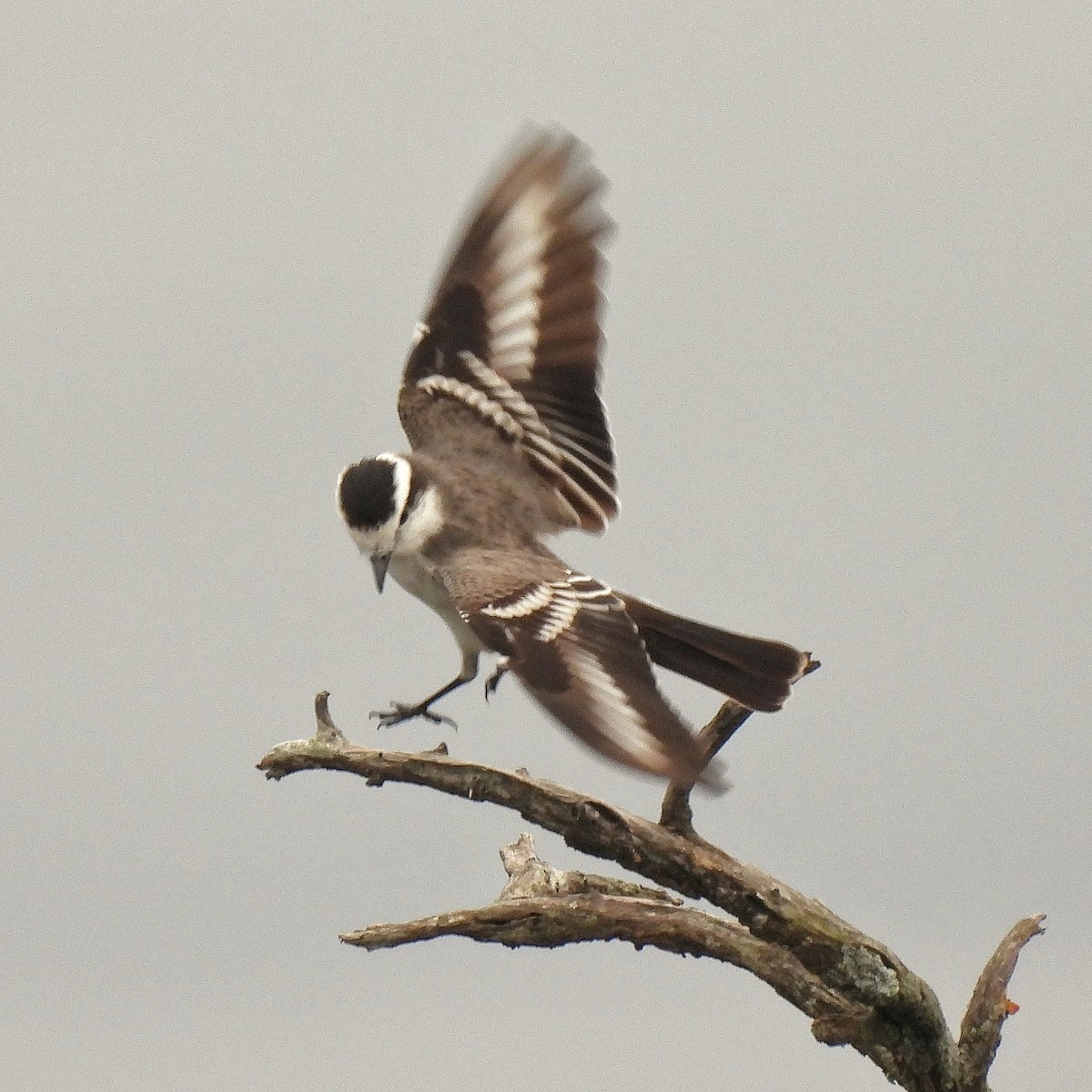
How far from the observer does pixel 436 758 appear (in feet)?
20.2

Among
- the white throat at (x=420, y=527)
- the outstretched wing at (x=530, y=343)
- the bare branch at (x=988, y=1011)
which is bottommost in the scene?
the bare branch at (x=988, y=1011)

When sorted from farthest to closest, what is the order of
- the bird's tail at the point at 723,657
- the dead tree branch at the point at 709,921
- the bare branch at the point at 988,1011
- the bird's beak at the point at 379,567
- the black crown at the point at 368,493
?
1. the bird's beak at the point at 379,567
2. the black crown at the point at 368,493
3. the bird's tail at the point at 723,657
4. the bare branch at the point at 988,1011
5. the dead tree branch at the point at 709,921

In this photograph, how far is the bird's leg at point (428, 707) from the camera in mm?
7871

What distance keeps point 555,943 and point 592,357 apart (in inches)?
121

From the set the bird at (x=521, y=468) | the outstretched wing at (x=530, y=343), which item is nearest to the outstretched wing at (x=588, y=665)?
the bird at (x=521, y=468)

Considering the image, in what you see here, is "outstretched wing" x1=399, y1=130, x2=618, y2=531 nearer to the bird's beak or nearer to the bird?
the bird

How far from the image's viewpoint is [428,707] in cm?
797

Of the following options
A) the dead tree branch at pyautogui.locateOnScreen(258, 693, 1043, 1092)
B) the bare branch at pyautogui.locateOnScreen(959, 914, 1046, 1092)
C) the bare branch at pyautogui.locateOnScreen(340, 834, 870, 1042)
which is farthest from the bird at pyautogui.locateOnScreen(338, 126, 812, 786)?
the bare branch at pyautogui.locateOnScreen(959, 914, 1046, 1092)

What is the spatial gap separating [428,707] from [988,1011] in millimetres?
2850

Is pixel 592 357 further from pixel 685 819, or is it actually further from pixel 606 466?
pixel 685 819

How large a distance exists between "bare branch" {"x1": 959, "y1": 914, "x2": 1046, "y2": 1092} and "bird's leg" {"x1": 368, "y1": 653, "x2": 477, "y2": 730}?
2.64m

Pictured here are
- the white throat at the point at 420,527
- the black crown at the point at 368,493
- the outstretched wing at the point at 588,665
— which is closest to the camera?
the outstretched wing at the point at 588,665

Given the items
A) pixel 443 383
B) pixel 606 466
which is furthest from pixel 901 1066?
pixel 443 383

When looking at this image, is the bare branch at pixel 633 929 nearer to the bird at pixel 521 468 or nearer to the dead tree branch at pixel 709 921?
the dead tree branch at pixel 709 921
